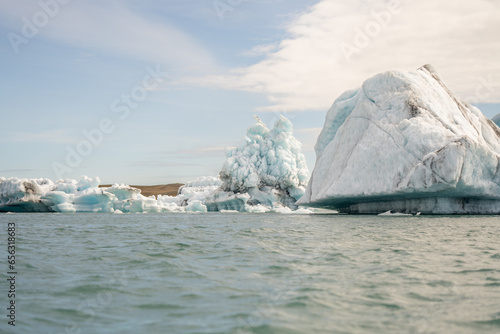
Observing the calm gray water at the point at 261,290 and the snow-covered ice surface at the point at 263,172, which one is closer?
the calm gray water at the point at 261,290

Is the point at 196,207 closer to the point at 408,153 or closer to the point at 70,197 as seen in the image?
the point at 70,197

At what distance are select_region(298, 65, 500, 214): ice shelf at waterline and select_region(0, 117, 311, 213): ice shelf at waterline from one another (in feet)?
38.4

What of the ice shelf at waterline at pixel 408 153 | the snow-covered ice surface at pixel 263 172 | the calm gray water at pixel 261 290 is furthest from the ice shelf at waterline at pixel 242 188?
the calm gray water at pixel 261 290

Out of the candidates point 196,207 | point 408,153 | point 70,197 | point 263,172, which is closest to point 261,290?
point 408,153

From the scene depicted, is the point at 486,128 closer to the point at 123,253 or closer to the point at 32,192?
the point at 123,253

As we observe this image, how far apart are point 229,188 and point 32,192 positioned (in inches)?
626

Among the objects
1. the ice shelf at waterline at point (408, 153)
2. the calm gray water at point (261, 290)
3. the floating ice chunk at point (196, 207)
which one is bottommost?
the calm gray water at point (261, 290)

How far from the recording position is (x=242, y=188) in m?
38.2

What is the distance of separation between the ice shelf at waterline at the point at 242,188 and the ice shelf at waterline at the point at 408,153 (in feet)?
38.4

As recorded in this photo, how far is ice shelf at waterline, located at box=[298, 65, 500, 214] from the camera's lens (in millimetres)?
18109

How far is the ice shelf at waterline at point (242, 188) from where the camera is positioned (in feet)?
116

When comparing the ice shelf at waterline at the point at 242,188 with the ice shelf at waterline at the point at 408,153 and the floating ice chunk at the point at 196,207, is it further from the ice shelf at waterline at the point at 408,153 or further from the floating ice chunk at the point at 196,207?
the ice shelf at waterline at the point at 408,153

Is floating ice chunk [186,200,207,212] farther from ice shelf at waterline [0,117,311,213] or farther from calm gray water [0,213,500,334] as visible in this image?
calm gray water [0,213,500,334]

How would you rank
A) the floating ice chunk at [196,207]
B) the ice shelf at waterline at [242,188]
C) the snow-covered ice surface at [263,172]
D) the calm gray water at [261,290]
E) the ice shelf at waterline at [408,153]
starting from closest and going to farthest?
1. the calm gray water at [261,290]
2. the ice shelf at waterline at [408,153]
3. the ice shelf at waterline at [242,188]
4. the snow-covered ice surface at [263,172]
5. the floating ice chunk at [196,207]
